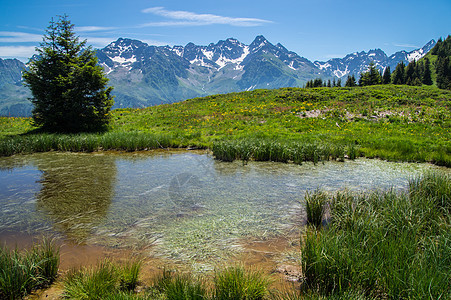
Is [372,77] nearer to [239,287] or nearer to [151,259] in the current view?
[151,259]

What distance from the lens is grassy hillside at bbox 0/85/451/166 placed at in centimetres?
1802

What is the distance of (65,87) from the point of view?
25.8 metres

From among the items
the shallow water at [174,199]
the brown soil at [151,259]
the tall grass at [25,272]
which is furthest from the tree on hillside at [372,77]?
the tall grass at [25,272]

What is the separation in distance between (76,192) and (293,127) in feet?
68.8

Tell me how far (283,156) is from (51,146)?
19.0m

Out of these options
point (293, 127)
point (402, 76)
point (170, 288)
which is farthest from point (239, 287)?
point (402, 76)

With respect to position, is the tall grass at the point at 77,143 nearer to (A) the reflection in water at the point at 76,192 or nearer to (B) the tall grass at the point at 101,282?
(A) the reflection in water at the point at 76,192

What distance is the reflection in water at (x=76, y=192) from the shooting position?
28.0 feet

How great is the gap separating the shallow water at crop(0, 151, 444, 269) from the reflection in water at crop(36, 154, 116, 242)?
0.13 ft

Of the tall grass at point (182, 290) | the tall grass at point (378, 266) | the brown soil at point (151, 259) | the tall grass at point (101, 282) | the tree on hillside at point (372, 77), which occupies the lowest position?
the brown soil at point (151, 259)

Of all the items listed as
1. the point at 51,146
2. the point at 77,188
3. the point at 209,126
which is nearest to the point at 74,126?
the point at 51,146

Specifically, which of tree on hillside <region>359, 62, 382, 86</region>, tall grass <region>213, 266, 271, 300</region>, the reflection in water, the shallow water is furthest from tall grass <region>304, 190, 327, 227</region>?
tree on hillside <region>359, 62, 382, 86</region>

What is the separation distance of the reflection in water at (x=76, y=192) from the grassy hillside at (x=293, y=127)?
4639 millimetres

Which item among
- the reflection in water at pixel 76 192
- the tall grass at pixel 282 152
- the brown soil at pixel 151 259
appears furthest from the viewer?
the tall grass at pixel 282 152
